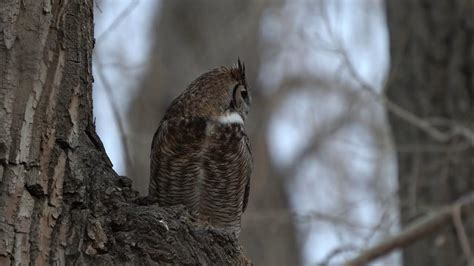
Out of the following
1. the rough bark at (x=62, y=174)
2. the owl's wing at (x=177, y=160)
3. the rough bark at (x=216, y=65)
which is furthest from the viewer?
the rough bark at (x=216, y=65)

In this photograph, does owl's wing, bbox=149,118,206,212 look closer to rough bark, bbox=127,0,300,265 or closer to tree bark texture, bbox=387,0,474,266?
tree bark texture, bbox=387,0,474,266

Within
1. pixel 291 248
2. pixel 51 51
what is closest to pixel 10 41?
pixel 51 51

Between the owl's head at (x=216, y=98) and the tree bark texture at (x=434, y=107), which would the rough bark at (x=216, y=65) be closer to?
the tree bark texture at (x=434, y=107)

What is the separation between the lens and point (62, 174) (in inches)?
96.3

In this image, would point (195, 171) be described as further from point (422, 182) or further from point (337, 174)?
point (337, 174)

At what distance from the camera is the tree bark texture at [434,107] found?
5289mm

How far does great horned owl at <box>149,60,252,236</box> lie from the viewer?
367 cm

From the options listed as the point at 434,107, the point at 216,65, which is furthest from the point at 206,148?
the point at 216,65

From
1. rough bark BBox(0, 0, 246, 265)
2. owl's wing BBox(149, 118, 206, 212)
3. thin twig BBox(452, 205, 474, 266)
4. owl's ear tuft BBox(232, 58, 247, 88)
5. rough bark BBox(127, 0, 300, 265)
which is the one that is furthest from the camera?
rough bark BBox(127, 0, 300, 265)

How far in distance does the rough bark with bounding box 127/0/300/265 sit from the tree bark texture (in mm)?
2228

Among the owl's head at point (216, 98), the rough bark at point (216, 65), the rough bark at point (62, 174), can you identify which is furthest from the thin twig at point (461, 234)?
the rough bark at point (216, 65)

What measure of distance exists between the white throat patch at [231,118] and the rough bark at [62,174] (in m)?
1.04

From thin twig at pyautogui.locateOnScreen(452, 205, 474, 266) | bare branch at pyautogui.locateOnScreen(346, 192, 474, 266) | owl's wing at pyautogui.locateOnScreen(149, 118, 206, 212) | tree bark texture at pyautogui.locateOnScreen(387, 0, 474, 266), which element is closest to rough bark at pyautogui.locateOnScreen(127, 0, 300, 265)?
tree bark texture at pyautogui.locateOnScreen(387, 0, 474, 266)

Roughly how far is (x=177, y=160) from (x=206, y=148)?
0.43ft
